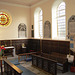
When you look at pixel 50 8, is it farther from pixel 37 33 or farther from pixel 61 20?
pixel 37 33

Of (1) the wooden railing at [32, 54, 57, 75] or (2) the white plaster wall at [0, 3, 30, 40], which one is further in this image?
(2) the white plaster wall at [0, 3, 30, 40]

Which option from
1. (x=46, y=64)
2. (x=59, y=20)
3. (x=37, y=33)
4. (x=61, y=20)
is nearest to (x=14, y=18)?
(x=37, y=33)

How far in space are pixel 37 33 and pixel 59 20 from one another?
134 inches

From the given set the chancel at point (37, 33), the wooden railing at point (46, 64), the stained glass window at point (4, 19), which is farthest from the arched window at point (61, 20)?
the stained glass window at point (4, 19)

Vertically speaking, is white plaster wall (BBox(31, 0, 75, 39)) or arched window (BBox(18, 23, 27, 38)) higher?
white plaster wall (BBox(31, 0, 75, 39))

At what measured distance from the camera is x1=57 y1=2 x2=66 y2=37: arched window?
8258 mm

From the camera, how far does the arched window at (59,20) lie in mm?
8310

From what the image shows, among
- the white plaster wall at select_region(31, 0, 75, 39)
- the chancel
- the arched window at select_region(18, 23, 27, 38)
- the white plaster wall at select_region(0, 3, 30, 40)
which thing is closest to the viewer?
the chancel

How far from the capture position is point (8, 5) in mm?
10336

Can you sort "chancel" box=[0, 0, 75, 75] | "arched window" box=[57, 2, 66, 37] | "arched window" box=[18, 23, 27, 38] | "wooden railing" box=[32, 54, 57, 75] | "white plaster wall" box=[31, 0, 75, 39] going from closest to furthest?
"wooden railing" box=[32, 54, 57, 75], "chancel" box=[0, 0, 75, 75], "white plaster wall" box=[31, 0, 75, 39], "arched window" box=[57, 2, 66, 37], "arched window" box=[18, 23, 27, 38]

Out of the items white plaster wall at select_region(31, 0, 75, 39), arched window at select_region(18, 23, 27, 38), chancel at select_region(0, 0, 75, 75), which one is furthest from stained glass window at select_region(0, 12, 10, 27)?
white plaster wall at select_region(31, 0, 75, 39)

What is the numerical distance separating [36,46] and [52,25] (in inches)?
122

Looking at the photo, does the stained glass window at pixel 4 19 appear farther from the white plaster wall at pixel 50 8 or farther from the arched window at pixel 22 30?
the white plaster wall at pixel 50 8

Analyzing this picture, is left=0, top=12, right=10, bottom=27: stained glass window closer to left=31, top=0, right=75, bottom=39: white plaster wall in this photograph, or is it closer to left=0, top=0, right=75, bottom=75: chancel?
left=0, top=0, right=75, bottom=75: chancel
